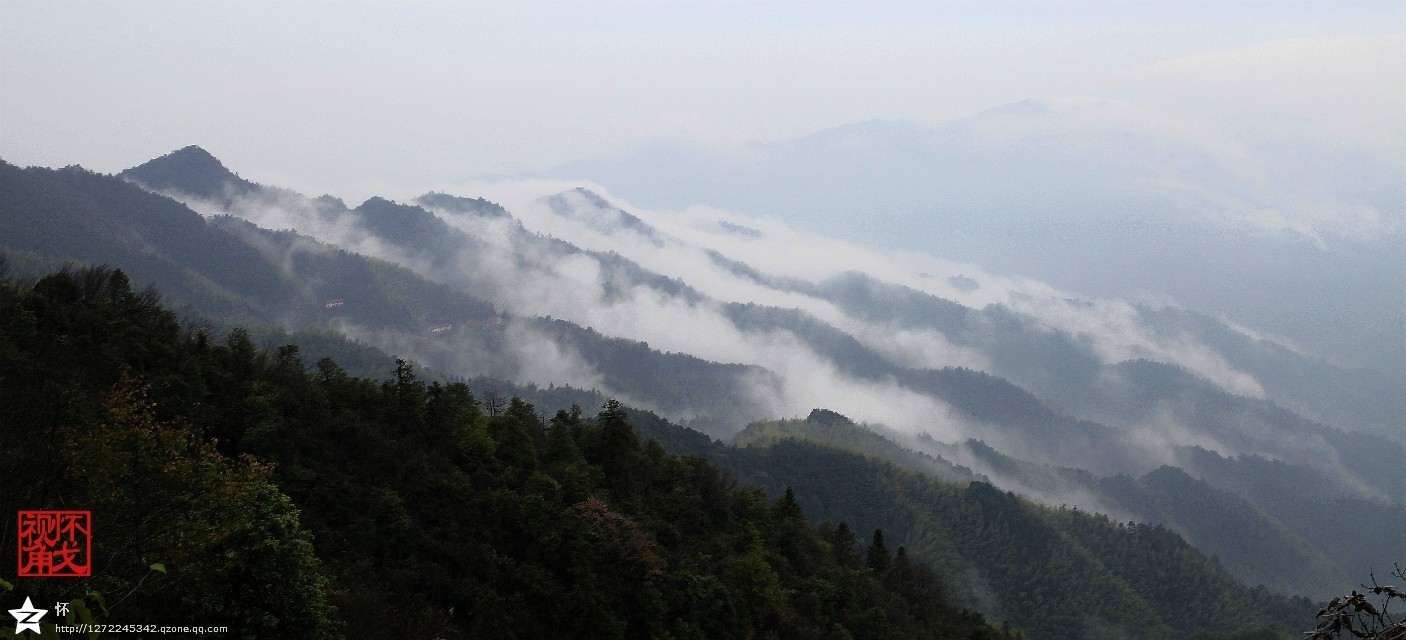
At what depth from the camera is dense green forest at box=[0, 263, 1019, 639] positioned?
21.6m

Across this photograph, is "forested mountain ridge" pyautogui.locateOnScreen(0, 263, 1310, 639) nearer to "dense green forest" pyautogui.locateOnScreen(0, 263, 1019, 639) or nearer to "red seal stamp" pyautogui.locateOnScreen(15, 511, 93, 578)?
"dense green forest" pyautogui.locateOnScreen(0, 263, 1019, 639)

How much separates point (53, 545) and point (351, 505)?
23830 mm

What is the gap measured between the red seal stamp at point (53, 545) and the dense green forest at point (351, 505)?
0.42 metres

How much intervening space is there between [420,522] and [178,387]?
536 inches

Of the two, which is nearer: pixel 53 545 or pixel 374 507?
pixel 53 545

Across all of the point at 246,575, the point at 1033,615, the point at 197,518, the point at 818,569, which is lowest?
the point at 1033,615

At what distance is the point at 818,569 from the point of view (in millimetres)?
62312

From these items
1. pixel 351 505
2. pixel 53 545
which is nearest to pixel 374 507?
pixel 351 505

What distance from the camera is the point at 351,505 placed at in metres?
39.4

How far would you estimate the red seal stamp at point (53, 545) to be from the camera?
16016 millimetres

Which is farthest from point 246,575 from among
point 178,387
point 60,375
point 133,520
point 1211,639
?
point 1211,639

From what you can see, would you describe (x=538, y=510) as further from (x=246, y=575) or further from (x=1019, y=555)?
(x=1019, y=555)

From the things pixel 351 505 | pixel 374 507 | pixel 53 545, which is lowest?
pixel 351 505

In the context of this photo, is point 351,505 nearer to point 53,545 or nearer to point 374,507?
point 374,507
